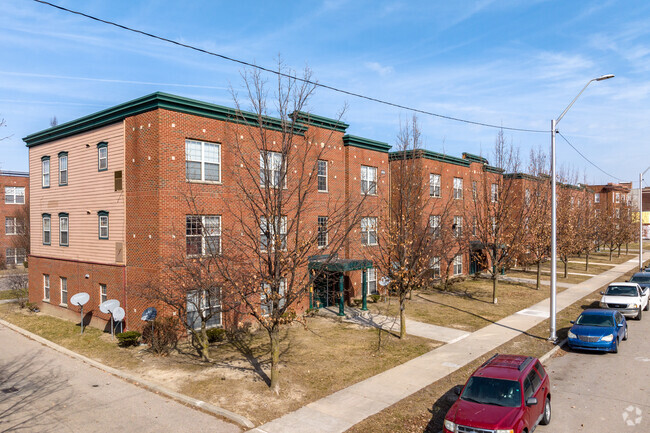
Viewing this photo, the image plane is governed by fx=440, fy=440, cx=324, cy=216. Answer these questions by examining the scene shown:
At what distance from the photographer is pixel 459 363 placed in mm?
15984

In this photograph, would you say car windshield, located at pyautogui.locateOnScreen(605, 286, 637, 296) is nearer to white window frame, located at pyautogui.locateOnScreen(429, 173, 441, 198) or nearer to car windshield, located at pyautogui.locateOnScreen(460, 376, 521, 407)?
white window frame, located at pyautogui.locateOnScreen(429, 173, 441, 198)

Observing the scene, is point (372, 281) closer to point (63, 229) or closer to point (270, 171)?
point (270, 171)

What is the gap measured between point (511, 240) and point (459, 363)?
15.7 meters

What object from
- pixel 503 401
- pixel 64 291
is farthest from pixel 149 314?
pixel 503 401

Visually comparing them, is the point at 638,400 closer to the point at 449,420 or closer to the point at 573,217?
the point at 449,420

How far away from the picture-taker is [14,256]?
49.9 meters

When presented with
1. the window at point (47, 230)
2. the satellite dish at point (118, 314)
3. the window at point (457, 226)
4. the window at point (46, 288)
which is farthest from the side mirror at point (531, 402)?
the window at point (46, 288)

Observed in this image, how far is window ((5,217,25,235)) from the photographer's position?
161 feet

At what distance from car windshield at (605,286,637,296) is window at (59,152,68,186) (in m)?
31.1

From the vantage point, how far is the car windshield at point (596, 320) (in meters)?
18.1

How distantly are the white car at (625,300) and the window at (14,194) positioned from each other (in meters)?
56.1

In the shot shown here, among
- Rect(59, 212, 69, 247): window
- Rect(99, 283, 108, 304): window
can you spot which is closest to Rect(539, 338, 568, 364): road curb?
Rect(99, 283, 108, 304): window

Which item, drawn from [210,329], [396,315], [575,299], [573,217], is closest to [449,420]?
[210,329]

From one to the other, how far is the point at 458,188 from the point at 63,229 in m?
30.3
